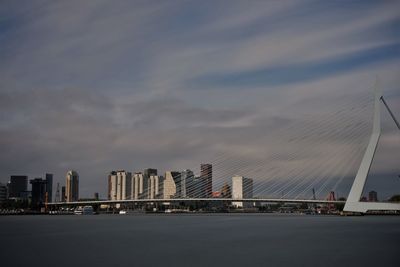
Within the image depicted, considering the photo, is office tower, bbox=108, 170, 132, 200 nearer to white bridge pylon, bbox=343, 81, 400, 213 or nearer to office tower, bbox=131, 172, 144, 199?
office tower, bbox=131, 172, 144, 199

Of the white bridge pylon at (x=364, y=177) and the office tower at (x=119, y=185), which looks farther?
the office tower at (x=119, y=185)

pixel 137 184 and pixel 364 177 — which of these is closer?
pixel 364 177

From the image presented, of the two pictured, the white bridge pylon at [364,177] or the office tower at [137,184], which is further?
the office tower at [137,184]

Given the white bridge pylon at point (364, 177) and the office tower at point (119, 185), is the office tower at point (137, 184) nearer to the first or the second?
the office tower at point (119, 185)

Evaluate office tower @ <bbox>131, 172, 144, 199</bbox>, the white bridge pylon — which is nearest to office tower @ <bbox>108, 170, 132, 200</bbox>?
office tower @ <bbox>131, 172, 144, 199</bbox>

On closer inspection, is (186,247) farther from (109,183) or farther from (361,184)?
(109,183)

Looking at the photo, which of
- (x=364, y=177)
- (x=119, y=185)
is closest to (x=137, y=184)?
(x=119, y=185)

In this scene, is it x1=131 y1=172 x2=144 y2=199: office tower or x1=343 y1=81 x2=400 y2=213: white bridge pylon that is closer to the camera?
x1=343 y1=81 x2=400 y2=213: white bridge pylon

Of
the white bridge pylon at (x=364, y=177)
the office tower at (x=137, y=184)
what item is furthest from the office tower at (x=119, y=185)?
the white bridge pylon at (x=364, y=177)

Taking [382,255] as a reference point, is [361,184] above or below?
above

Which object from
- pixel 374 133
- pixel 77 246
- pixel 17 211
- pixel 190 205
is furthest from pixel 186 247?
pixel 190 205

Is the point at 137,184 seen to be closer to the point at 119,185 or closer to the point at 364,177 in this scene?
the point at 119,185

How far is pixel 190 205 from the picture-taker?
139 meters

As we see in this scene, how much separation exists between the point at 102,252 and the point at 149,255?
238 centimetres
